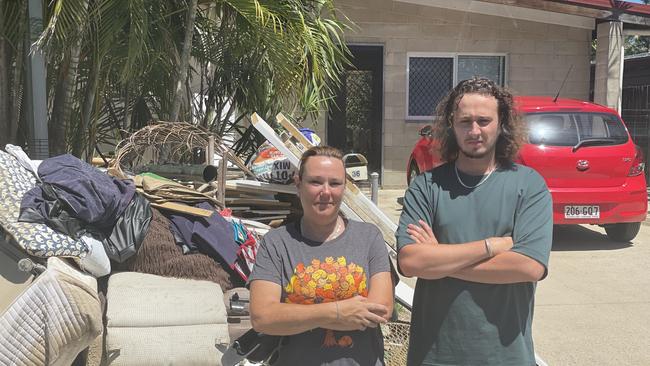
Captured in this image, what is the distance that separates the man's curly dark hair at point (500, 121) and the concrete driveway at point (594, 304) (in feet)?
8.19

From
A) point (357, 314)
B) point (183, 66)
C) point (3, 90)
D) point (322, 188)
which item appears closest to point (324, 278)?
point (357, 314)

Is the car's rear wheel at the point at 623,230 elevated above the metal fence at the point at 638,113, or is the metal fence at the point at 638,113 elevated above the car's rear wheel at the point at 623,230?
the metal fence at the point at 638,113

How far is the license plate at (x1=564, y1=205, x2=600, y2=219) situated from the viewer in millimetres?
6859

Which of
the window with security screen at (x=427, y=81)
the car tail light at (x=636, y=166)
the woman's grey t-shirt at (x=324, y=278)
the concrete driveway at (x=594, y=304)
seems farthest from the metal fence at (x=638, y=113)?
the woman's grey t-shirt at (x=324, y=278)

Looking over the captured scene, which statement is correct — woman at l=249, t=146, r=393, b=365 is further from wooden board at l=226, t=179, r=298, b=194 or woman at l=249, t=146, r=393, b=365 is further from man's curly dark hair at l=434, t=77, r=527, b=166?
wooden board at l=226, t=179, r=298, b=194

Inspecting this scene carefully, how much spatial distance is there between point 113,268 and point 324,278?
2.05 m

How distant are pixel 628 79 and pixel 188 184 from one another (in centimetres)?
1201

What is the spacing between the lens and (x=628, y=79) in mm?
13828

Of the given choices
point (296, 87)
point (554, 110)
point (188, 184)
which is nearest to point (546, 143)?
point (554, 110)

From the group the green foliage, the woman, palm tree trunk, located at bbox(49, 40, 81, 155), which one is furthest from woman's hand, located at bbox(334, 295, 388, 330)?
palm tree trunk, located at bbox(49, 40, 81, 155)

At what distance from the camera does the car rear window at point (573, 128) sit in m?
7.00

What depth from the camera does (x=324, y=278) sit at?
2.10m

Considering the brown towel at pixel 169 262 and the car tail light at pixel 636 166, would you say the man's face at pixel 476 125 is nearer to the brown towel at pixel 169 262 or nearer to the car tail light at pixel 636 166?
the brown towel at pixel 169 262

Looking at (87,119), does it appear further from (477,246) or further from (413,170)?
(413,170)
